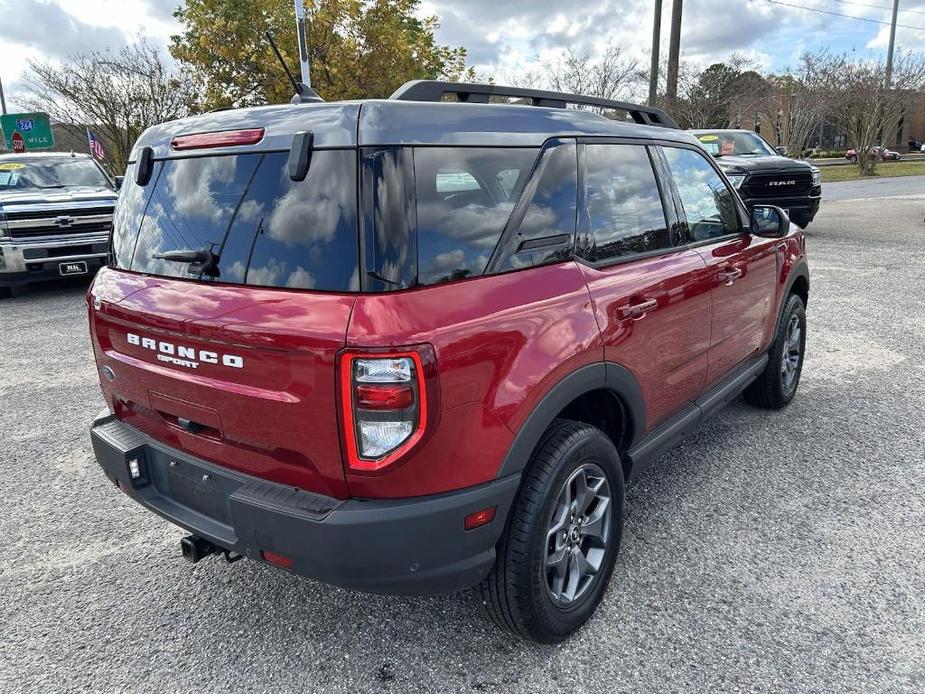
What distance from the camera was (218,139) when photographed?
7.30ft

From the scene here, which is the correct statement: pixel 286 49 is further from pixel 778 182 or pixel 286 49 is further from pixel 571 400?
pixel 571 400

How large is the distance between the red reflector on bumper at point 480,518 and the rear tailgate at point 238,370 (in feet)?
1.24

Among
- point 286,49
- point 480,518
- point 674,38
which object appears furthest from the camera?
point 674,38

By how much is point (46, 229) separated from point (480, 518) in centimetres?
867

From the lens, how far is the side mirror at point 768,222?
12.5 ft

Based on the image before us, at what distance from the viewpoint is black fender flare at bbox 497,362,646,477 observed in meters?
2.06

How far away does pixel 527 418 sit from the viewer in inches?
81.4

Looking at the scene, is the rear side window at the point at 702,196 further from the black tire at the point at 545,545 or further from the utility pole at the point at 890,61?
the utility pole at the point at 890,61

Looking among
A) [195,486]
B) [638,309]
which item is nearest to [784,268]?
[638,309]

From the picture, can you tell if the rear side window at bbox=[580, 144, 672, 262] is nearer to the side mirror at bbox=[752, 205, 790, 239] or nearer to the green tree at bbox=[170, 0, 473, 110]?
the side mirror at bbox=[752, 205, 790, 239]

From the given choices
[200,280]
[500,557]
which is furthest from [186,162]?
[500,557]

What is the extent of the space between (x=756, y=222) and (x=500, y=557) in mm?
2669

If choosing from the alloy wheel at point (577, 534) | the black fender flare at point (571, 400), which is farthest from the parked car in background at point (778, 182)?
the alloy wheel at point (577, 534)

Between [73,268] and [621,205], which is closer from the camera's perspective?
[621,205]
